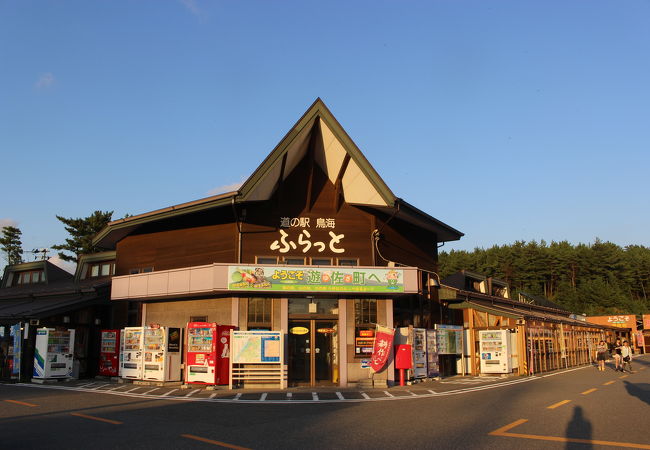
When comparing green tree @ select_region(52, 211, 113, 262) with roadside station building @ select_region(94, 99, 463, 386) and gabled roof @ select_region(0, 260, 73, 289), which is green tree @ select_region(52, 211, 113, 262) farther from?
roadside station building @ select_region(94, 99, 463, 386)

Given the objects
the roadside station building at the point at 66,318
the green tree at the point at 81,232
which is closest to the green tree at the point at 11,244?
the green tree at the point at 81,232

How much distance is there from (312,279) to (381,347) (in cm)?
409

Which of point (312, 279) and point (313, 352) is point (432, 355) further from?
point (312, 279)

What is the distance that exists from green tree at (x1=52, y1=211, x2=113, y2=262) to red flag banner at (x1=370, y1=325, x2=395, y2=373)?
61.0 metres

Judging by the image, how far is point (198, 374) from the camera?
68.6 ft

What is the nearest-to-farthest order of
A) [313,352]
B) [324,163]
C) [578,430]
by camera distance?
[578,430] < [313,352] < [324,163]

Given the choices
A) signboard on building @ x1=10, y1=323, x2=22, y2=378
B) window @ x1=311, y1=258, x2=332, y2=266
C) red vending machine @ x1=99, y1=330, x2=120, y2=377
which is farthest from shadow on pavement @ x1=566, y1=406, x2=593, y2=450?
signboard on building @ x1=10, y1=323, x2=22, y2=378

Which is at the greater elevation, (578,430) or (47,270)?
(47,270)

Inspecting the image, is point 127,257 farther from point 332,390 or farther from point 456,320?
point 456,320

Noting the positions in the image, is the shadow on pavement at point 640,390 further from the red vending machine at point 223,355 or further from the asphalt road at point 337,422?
the red vending machine at point 223,355

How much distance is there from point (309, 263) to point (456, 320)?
11.6 metres

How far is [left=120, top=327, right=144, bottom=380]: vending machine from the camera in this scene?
22.7 meters

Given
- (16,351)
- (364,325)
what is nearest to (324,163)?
(364,325)

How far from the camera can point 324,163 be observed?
81.2ft
